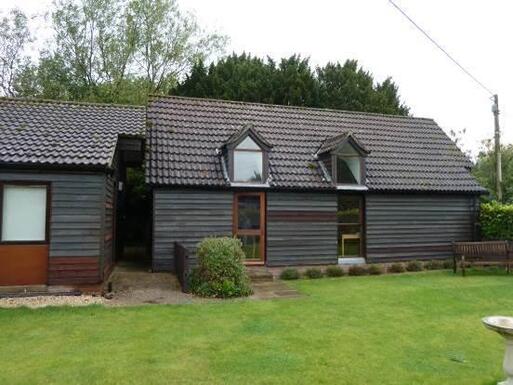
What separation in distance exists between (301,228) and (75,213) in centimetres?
709

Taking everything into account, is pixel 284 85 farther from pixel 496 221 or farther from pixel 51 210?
pixel 51 210

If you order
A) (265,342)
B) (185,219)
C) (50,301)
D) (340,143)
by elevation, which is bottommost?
(265,342)

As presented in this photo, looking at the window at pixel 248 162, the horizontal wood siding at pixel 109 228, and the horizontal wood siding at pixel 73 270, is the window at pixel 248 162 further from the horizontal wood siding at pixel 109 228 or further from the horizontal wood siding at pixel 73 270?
the horizontal wood siding at pixel 73 270

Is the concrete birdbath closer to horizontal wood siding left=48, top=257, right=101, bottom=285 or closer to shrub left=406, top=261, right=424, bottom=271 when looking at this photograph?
horizontal wood siding left=48, top=257, right=101, bottom=285

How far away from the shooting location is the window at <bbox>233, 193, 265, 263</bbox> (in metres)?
14.0

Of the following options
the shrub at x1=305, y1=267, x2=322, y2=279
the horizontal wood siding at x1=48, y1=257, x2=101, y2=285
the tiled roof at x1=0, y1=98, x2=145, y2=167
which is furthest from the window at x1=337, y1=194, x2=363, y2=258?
the horizontal wood siding at x1=48, y1=257, x2=101, y2=285

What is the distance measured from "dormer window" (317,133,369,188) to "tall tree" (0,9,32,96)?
21.5 metres

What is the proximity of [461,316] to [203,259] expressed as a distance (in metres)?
5.62

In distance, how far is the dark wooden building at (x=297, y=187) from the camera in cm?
1344

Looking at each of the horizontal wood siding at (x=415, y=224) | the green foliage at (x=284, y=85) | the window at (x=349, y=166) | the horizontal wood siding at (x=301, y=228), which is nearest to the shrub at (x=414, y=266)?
the horizontal wood siding at (x=415, y=224)

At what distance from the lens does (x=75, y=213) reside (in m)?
10.3

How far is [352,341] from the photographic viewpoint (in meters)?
6.79

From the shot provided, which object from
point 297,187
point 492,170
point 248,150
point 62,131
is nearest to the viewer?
point 62,131

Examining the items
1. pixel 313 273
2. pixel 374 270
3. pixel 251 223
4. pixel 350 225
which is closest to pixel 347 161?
pixel 350 225
